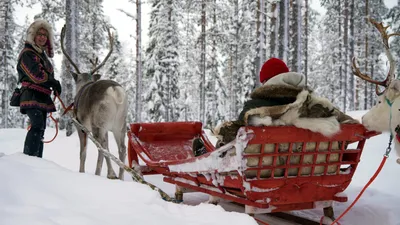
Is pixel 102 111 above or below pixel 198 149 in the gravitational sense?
above

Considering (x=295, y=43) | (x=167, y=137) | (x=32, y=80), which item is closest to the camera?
(x=32, y=80)

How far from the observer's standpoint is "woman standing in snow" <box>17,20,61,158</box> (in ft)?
16.2

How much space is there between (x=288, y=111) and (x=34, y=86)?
3.68 meters

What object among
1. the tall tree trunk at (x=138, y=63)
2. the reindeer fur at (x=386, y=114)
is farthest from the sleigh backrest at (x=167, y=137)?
the tall tree trunk at (x=138, y=63)

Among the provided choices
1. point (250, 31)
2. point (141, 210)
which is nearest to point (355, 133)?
point (141, 210)

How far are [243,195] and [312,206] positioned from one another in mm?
731

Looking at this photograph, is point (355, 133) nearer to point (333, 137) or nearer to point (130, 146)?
point (333, 137)

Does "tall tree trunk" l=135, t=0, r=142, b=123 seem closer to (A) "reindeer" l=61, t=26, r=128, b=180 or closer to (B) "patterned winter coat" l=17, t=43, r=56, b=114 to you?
(A) "reindeer" l=61, t=26, r=128, b=180

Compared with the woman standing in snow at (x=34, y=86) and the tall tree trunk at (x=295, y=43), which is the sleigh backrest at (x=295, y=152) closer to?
the woman standing in snow at (x=34, y=86)

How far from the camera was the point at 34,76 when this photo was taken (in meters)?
4.96

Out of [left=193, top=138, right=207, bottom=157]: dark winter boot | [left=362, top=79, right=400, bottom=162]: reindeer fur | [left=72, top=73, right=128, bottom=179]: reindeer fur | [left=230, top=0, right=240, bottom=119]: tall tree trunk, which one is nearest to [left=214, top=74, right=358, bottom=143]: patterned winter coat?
[left=362, top=79, right=400, bottom=162]: reindeer fur

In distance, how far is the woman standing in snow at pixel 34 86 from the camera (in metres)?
4.95

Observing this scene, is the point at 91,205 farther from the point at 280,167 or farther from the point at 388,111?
the point at 388,111

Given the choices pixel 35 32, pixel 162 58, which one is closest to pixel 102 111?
pixel 35 32
